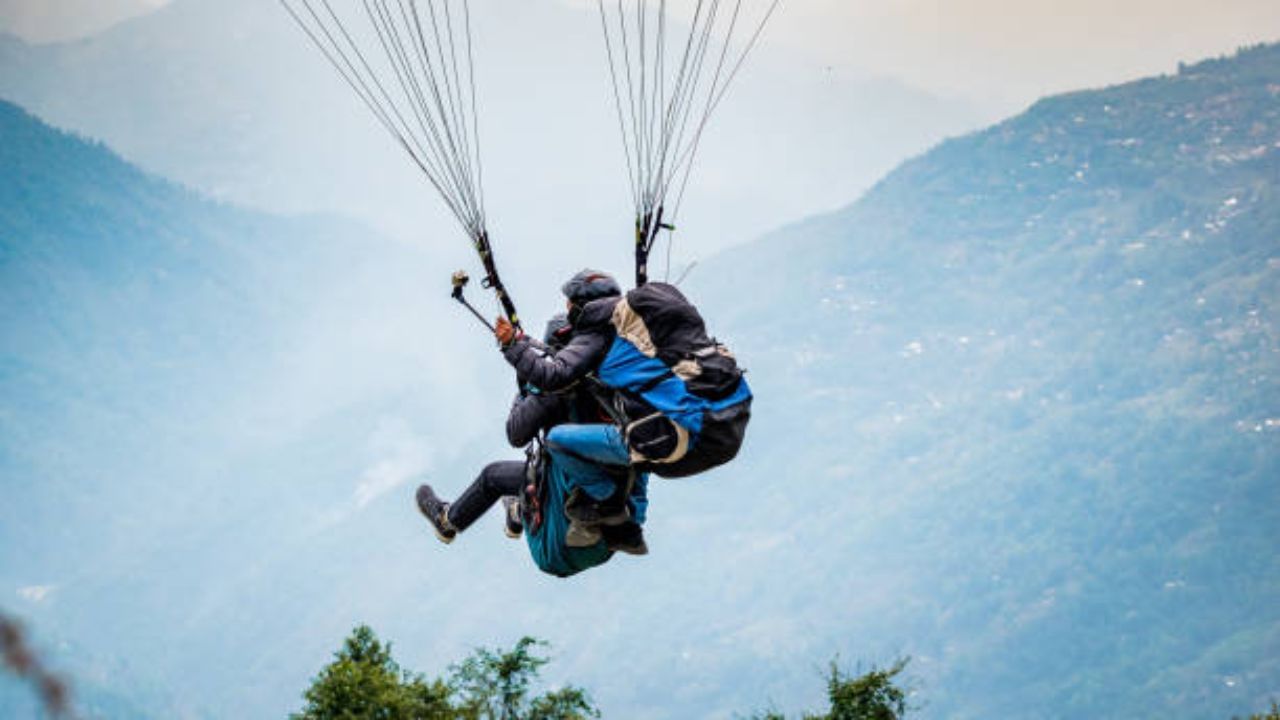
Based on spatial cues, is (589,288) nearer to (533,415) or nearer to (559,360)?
(559,360)

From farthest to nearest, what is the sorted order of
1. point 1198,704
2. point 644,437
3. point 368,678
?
point 1198,704, point 368,678, point 644,437

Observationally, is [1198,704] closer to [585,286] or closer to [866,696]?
[866,696]

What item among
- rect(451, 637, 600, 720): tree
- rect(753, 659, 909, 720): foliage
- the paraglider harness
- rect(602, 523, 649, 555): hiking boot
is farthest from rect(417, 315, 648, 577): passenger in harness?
rect(753, 659, 909, 720): foliage

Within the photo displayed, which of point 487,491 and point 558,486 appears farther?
point 487,491

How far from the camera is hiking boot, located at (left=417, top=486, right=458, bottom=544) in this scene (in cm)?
824

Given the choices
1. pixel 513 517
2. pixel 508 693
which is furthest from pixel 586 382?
pixel 508 693

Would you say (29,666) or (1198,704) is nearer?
(29,666)

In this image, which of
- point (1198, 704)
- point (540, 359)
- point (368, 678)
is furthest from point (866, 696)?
point (1198, 704)

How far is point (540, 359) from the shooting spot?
261 inches

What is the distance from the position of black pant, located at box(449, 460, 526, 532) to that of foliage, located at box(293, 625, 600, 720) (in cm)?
1318

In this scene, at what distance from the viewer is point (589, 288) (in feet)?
23.3

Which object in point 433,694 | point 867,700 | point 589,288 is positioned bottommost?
point 589,288

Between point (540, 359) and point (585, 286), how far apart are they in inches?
26.7

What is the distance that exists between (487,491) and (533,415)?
4.10 feet
